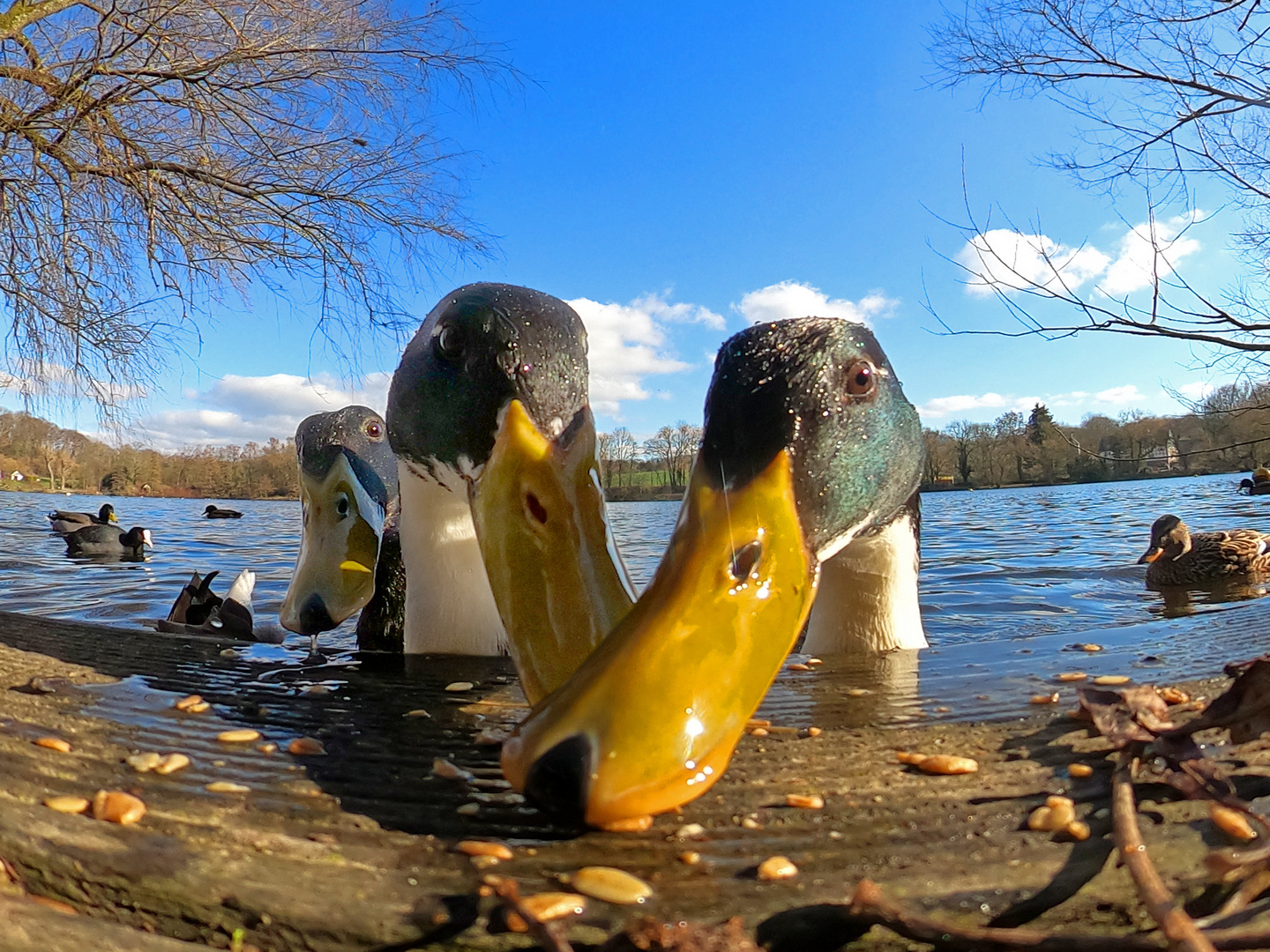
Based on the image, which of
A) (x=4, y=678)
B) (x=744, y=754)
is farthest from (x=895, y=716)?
(x=4, y=678)

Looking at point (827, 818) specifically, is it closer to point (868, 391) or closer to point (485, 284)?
point (868, 391)

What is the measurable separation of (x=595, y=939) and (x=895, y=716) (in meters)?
0.96

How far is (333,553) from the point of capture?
11.7 ft

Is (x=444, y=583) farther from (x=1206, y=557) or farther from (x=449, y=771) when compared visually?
(x=1206, y=557)

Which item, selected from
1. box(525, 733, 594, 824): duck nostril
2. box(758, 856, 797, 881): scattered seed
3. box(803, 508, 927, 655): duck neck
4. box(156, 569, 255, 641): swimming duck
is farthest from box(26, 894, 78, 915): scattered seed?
box(156, 569, 255, 641): swimming duck

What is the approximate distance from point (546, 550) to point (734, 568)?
1.69 ft

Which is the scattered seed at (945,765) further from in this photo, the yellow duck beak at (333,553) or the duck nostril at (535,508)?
the yellow duck beak at (333,553)

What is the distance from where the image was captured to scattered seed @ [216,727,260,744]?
151 centimetres

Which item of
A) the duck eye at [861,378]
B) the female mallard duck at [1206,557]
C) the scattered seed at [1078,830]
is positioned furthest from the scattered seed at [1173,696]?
the female mallard duck at [1206,557]

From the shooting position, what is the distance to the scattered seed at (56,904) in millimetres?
884

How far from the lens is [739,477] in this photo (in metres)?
1.74

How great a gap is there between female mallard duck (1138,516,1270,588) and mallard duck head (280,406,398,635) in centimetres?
642

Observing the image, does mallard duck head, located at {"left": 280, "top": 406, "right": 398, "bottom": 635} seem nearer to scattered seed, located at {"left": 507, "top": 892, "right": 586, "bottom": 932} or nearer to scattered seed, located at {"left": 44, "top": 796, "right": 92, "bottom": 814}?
scattered seed, located at {"left": 44, "top": 796, "right": 92, "bottom": 814}

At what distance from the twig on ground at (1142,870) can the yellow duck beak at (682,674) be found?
0.49 meters
